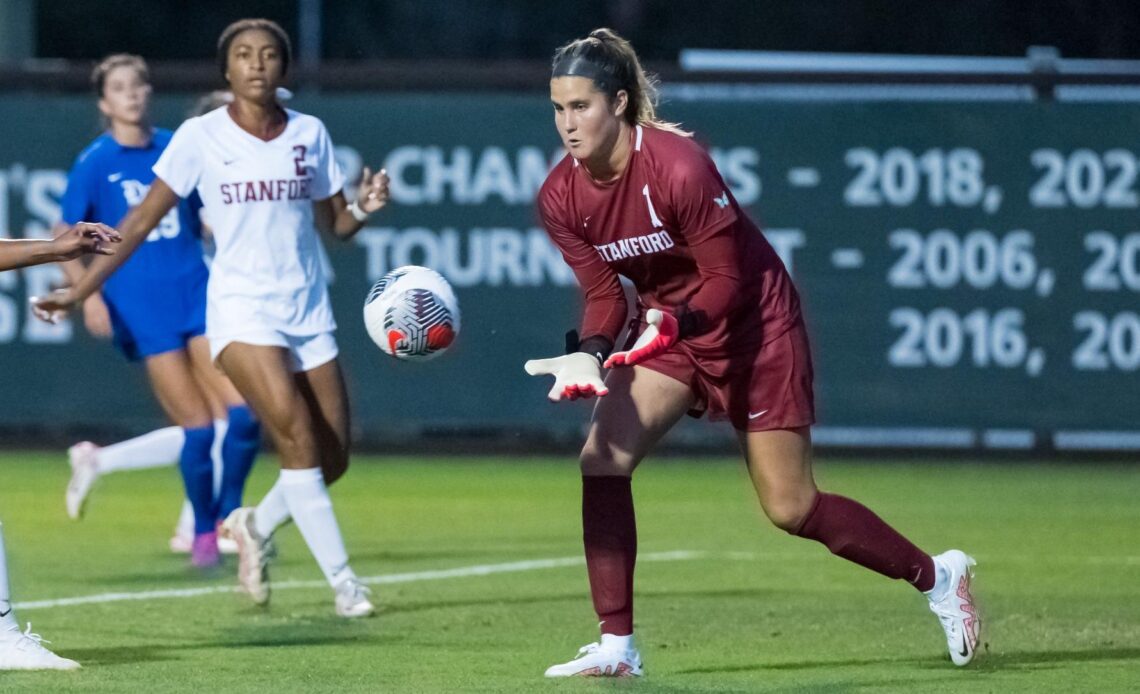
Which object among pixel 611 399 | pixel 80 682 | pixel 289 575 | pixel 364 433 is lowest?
pixel 364 433

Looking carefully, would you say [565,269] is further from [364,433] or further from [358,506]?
[358,506]

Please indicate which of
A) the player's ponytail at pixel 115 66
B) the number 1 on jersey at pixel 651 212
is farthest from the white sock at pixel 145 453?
the number 1 on jersey at pixel 651 212

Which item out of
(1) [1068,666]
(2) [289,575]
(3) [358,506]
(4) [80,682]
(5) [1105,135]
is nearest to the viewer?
(4) [80,682]

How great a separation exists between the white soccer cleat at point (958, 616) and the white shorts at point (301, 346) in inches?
104

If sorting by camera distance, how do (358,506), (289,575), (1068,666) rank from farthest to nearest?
(358,506), (289,575), (1068,666)

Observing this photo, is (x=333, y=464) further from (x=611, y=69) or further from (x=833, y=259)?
(x=833, y=259)

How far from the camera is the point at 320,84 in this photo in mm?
15430

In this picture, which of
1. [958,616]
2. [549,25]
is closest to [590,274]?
[958,616]

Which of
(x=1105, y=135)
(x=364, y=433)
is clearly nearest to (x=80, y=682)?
(x=364, y=433)

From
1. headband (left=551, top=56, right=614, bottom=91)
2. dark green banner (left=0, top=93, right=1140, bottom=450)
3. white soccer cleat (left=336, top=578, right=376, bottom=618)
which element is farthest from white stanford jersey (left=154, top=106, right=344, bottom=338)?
dark green banner (left=0, top=93, right=1140, bottom=450)

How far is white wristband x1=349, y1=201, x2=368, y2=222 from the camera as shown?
8531 mm

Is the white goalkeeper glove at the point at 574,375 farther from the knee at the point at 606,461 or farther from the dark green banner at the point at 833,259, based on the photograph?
the dark green banner at the point at 833,259

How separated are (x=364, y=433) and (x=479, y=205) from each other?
1870 mm

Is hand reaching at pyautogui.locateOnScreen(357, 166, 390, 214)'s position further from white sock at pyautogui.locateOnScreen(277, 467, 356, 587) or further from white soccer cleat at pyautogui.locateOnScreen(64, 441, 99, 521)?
white soccer cleat at pyautogui.locateOnScreen(64, 441, 99, 521)
